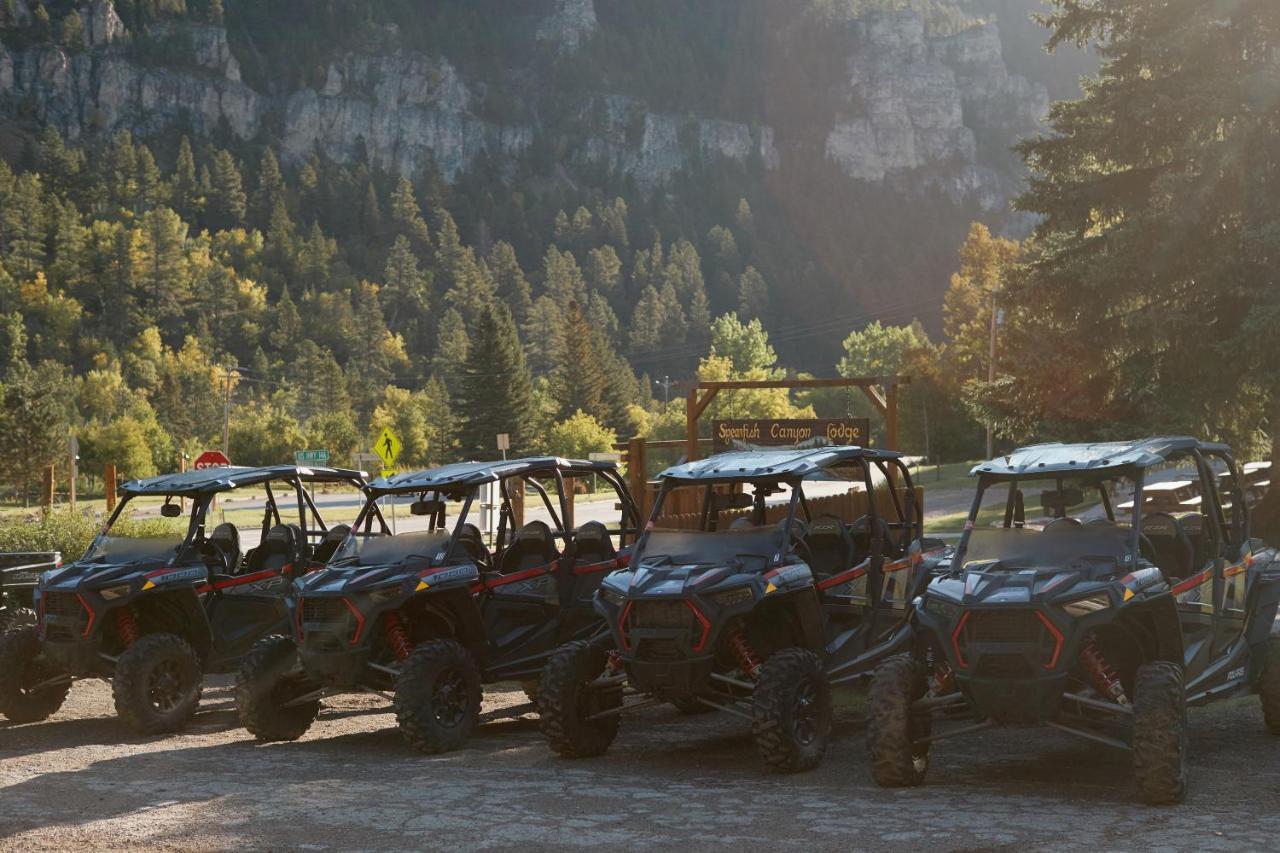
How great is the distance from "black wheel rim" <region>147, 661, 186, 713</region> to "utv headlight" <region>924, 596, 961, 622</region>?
6.39 meters

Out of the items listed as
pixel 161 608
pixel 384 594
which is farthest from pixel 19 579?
pixel 384 594

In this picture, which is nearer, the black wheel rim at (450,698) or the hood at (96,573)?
the black wheel rim at (450,698)

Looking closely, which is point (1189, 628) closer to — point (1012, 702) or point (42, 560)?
point (1012, 702)

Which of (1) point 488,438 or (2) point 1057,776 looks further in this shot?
(1) point 488,438

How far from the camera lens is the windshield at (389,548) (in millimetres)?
11602

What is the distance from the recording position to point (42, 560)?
1584 centimetres

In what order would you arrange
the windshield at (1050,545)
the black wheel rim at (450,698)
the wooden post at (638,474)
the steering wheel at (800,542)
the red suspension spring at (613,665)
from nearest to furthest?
the windshield at (1050,545)
the red suspension spring at (613,665)
the black wheel rim at (450,698)
the steering wheel at (800,542)
the wooden post at (638,474)

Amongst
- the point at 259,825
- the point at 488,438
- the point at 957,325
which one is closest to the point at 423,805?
the point at 259,825

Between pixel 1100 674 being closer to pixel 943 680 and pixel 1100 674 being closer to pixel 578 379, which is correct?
pixel 943 680

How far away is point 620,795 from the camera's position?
8.91m

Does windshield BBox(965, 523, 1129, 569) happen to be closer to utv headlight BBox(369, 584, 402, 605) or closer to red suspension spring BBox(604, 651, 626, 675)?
red suspension spring BBox(604, 651, 626, 675)

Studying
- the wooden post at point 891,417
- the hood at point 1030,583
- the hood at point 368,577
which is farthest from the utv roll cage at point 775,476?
the wooden post at point 891,417

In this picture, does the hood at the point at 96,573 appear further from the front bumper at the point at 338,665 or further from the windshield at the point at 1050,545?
the windshield at the point at 1050,545

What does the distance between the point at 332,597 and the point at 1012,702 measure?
509 centimetres
